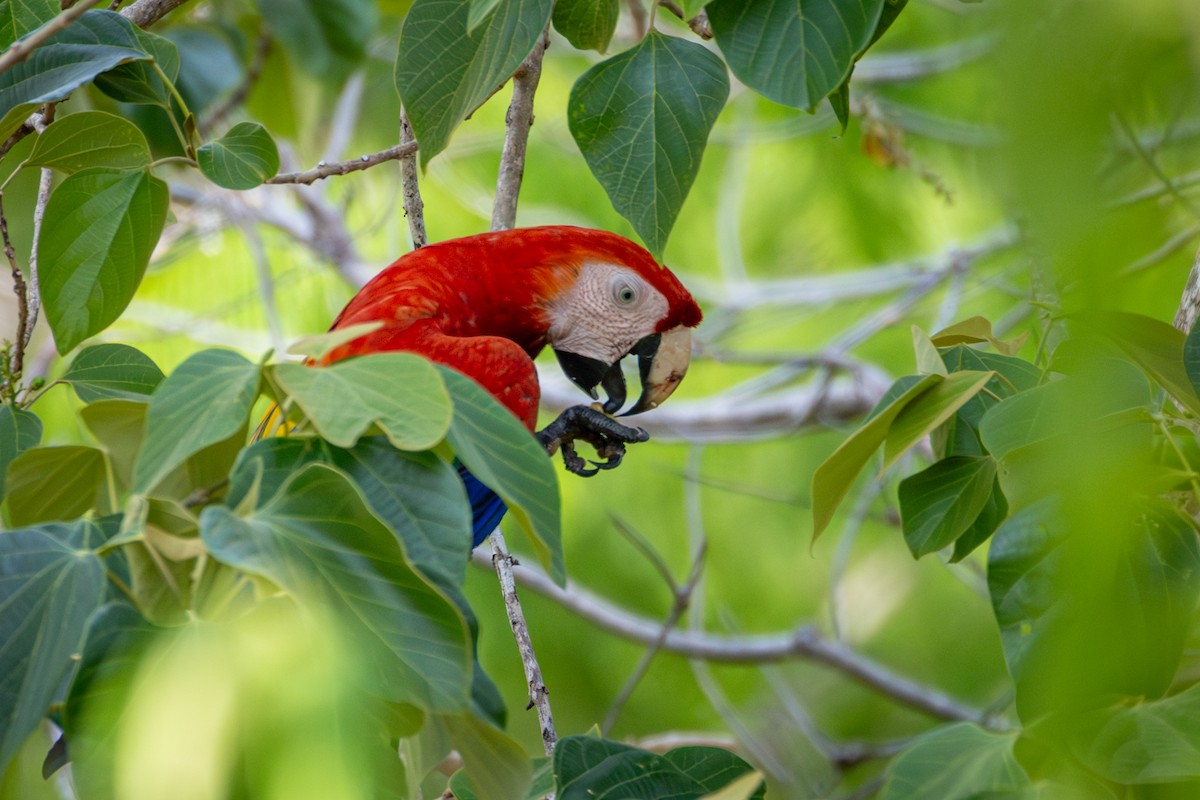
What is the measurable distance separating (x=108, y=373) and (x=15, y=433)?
7 centimetres

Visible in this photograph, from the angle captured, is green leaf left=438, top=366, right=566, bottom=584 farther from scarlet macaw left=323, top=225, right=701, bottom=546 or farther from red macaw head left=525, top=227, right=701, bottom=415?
red macaw head left=525, top=227, right=701, bottom=415

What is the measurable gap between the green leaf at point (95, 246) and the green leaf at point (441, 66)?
192 millimetres

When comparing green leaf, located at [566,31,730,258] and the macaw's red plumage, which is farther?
the macaw's red plumage

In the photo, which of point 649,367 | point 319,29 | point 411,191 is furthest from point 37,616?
point 319,29

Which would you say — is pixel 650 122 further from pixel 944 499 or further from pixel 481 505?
pixel 481 505

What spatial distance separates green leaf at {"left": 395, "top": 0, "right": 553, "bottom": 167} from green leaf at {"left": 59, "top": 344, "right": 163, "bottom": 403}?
235 mm

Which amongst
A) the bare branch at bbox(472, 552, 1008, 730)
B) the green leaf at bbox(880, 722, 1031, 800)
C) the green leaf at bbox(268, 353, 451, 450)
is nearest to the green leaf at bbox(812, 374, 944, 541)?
the green leaf at bbox(880, 722, 1031, 800)

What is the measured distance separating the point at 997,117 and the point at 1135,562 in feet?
1.48

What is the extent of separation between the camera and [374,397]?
1.32 feet

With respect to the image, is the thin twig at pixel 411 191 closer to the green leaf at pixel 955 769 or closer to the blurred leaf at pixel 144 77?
the blurred leaf at pixel 144 77

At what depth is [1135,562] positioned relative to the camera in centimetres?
50

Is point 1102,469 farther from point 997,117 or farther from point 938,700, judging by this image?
point 938,700

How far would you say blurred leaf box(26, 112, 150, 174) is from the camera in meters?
0.64

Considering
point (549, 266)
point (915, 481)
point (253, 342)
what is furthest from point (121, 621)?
point (253, 342)
